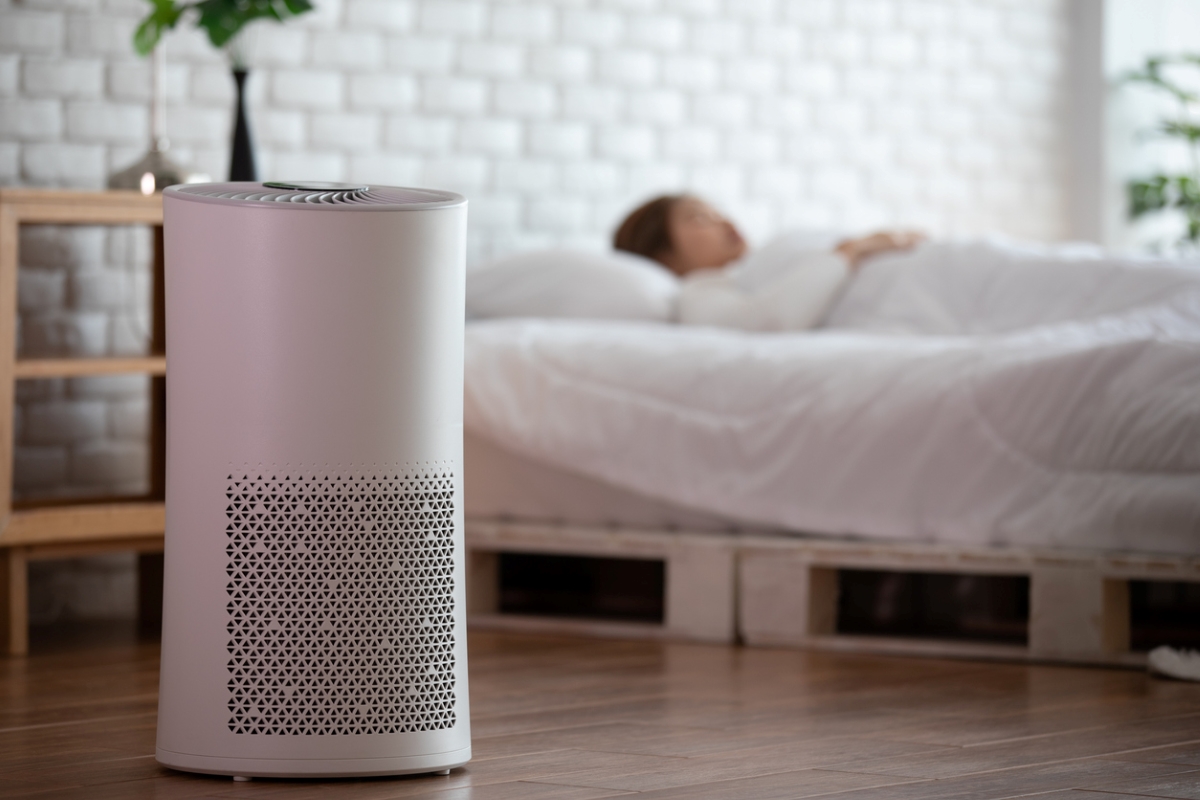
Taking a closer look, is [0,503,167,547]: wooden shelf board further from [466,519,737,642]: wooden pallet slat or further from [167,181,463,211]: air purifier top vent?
[167,181,463,211]: air purifier top vent

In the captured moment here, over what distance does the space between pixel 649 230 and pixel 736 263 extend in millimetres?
228

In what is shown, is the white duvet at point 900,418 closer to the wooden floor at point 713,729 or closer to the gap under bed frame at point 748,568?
the gap under bed frame at point 748,568

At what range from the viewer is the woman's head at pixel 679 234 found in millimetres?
3684

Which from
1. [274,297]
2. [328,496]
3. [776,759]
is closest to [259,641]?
[328,496]

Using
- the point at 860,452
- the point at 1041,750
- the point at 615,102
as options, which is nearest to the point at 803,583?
the point at 860,452

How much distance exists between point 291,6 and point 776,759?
173cm

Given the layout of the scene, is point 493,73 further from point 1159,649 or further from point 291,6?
point 1159,649

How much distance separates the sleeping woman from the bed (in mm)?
366

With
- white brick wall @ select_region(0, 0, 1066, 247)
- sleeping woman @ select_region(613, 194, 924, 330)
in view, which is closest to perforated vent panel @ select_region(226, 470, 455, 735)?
white brick wall @ select_region(0, 0, 1066, 247)

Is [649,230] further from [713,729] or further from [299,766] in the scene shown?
[299,766]

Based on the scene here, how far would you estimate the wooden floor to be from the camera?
148 cm

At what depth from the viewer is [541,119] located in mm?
3799

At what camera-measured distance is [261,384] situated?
147cm

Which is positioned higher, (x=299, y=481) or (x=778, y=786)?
(x=299, y=481)
